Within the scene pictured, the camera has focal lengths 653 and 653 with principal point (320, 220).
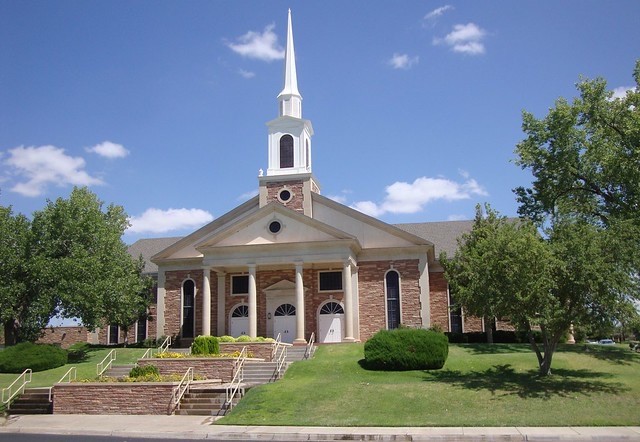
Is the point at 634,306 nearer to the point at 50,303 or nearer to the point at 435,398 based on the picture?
the point at 435,398

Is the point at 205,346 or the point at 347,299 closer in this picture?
the point at 205,346

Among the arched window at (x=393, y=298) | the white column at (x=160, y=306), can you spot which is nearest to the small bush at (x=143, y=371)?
the white column at (x=160, y=306)

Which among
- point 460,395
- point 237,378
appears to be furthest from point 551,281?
point 237,378

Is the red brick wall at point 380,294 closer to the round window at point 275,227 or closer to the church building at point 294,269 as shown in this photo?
the church building at point 294,269

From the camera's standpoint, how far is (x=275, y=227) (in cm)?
3722

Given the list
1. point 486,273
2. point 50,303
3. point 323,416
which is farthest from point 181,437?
point 50,303

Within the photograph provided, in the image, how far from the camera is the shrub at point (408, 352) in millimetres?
27203

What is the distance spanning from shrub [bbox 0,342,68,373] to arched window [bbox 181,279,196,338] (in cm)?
879

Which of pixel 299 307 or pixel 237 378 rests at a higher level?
pixel 299 307

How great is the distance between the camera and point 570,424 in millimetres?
Answer: 18625

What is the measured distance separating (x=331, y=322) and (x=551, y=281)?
56.8ft

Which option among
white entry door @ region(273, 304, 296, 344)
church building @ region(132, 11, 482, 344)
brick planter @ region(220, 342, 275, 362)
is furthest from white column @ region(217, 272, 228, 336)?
brick planter @ region(220, 342, 275, 362)

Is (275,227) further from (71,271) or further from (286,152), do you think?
(71,271)

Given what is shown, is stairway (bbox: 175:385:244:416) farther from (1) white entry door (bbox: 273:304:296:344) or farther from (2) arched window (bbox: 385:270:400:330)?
(2) arched window (bbox: 385:270:400:330)
